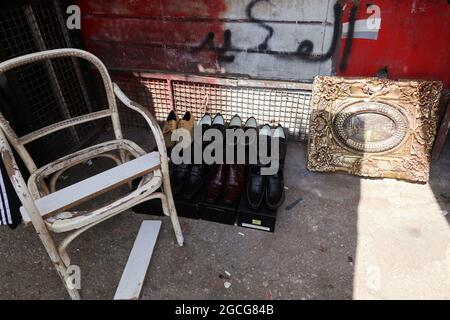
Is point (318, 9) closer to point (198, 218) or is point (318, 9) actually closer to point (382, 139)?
point (382, 139)

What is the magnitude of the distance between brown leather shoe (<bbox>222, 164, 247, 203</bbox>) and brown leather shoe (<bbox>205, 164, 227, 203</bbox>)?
0.05 metres

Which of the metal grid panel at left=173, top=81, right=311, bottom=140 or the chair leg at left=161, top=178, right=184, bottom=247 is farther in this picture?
the metal grid panel at left=173, top=81, right=311, bottom=140

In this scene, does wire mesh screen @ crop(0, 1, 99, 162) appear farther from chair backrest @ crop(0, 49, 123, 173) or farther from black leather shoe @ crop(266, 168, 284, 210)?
black leather shoe @ crop(266, 168, 284, 210)

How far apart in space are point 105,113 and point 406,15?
262 cm

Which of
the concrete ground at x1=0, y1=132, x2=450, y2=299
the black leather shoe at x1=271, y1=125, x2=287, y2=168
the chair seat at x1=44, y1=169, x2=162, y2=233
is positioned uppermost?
the chair seat at x1=44, y1=169, x2=162, y2=233

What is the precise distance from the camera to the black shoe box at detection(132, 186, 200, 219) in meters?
2.56

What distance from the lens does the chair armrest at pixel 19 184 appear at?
1.52 m

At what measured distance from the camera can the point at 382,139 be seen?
2.89 metres

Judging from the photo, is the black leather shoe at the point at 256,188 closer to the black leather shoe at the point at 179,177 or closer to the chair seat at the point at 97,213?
the black leather shoe at the point at 179,177

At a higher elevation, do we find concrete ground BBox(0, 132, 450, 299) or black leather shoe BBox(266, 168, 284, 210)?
black leather shoe BBox(266, 168, 284, 210)

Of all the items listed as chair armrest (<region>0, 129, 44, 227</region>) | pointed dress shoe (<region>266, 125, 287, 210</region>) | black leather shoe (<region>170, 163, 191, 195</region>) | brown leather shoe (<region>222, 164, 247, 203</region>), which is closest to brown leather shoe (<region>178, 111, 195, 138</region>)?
black leather shoe (<region>170, 163, 191, 195</region>)

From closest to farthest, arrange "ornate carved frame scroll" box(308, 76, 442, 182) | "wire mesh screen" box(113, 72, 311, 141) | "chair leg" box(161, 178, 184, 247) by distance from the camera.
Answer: "chair leg" box(161, 178, 184, 247) → "ornate carved frame scroll" box(308, 76, 442, 182) → "wire mesh screen" box(113, 72, 311, 141)

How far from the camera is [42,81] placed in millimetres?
2906

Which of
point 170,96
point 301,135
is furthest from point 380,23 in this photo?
point 170,96
